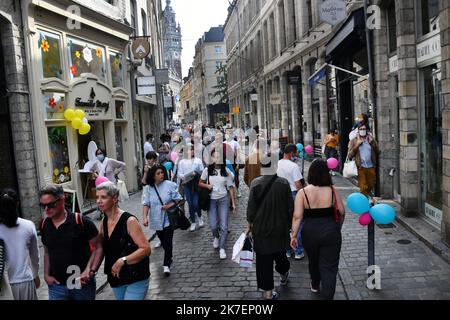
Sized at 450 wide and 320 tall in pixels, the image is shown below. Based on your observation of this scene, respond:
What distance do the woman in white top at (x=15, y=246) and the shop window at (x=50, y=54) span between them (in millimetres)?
6843

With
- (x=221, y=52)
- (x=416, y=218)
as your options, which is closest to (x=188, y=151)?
(x=416, y=218)

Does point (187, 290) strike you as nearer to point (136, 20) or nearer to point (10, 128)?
point (10, 128)

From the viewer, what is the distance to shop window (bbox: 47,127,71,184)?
10.3 m

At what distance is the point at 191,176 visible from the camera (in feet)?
29.3

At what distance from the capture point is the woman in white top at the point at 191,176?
8.94 metres

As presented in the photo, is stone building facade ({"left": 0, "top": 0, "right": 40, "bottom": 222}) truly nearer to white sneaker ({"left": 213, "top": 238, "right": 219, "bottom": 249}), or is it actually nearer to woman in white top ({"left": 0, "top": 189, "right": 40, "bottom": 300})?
white sneaker ({"left": 213, "top": 238, "right": 219, "bottom": 249})

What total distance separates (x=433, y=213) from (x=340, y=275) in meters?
Answer: 2.97

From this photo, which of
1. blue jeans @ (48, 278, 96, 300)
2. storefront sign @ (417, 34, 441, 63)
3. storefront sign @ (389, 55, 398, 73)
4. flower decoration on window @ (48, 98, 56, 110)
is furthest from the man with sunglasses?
storefront sign @ (389, 55, 398, 73)

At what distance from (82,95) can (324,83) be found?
1062 cm

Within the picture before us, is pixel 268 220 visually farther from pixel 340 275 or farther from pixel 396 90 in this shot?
pixel 396 90

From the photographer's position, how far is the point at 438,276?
5711 mm

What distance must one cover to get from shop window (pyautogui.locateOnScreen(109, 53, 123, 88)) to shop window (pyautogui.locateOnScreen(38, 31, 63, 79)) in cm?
312

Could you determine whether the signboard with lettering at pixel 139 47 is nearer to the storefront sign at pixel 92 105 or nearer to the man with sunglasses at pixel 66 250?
the storefront sign at pixel 92 105
